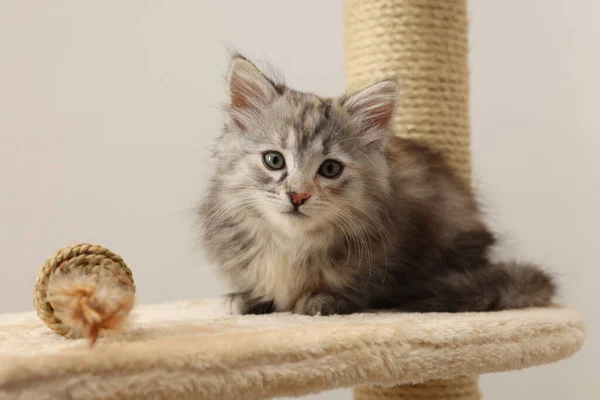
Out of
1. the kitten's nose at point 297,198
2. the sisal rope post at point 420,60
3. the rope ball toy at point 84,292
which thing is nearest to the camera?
the rope ball toy at point 84,292

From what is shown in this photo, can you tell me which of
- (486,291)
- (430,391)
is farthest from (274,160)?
(430,391)

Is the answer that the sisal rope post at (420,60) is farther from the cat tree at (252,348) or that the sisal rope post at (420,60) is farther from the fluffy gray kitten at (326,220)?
the fluffy gray kitten at (326,220)

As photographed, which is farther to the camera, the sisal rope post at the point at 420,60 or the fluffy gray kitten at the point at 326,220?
the sisal rope post at the point at 420,60

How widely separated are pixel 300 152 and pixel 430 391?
77 centimetres

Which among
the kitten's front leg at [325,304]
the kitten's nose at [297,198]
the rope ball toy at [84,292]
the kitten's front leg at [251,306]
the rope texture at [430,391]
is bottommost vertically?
the rope texture at [430,391]

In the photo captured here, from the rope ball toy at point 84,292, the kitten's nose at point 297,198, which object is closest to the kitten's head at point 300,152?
the kitten's nose at point 297,198

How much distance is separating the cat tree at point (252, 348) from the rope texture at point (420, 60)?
1.0 inches

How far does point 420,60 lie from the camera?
2.12 meters

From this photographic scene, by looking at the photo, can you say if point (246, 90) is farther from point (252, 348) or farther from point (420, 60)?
point (252, 348)

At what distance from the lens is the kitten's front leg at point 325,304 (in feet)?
5.45

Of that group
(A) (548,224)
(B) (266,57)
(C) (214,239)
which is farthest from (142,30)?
(A) (548,224)

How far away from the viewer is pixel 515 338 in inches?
57.1

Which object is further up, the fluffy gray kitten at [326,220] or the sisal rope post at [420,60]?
the sisal rope post at [420,60]

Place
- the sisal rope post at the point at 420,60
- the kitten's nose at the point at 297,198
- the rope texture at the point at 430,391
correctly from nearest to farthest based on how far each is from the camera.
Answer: the kitten's nose at the point at 297,198
the rope texture at the point at 430,391
the sisal rope post at the point at 420,60
